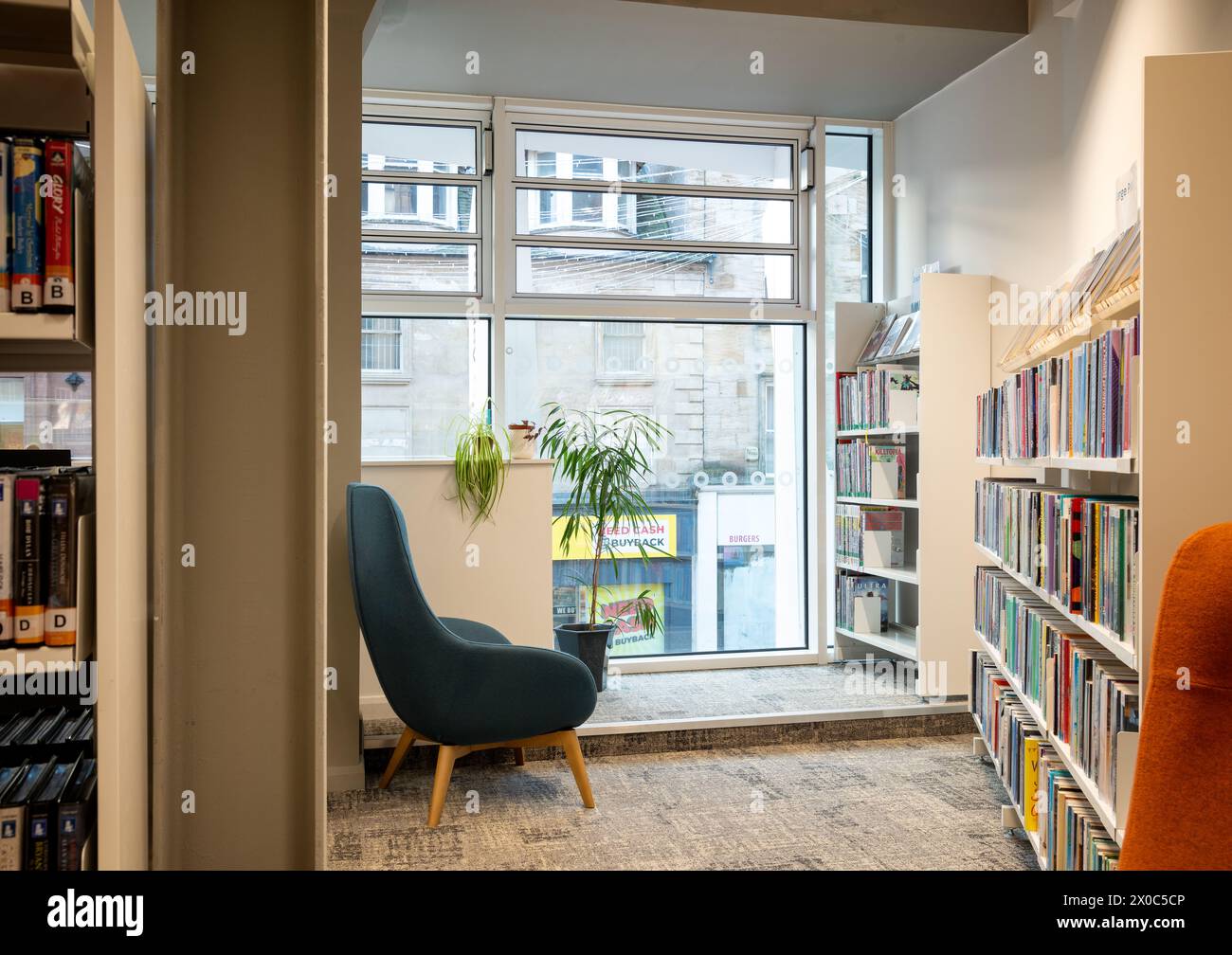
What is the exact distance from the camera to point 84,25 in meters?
1.59

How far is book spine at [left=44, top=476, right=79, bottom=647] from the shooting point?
→ 1.36m

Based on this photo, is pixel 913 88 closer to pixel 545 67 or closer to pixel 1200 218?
pixel 545 67

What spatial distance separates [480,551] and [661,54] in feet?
8.42

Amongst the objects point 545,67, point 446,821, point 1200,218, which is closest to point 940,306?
point 545,67

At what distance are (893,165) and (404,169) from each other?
283cm

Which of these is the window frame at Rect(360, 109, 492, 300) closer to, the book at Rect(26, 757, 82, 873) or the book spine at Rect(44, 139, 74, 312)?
the book spine at Rect(44, 139, 74, 312)

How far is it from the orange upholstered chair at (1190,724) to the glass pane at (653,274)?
415 cm

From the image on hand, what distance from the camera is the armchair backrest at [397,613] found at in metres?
3.08

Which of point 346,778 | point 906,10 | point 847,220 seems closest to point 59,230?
point 346,778

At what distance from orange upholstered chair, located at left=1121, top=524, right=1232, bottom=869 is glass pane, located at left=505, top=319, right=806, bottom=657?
3.95 metres

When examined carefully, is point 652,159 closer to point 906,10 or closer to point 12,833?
point 906,10

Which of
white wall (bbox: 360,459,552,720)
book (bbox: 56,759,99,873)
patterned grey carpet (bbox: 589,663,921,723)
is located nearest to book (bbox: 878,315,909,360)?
patterned grey carpet (bbox: 589,663,921,723)

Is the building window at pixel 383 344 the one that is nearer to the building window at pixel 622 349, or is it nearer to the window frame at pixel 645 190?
the window frame at pixel 645 190

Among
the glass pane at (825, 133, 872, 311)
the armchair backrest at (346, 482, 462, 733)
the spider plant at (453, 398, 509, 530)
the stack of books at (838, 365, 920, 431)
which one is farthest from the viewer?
the glass pane at (825, 133, 872, 311)
